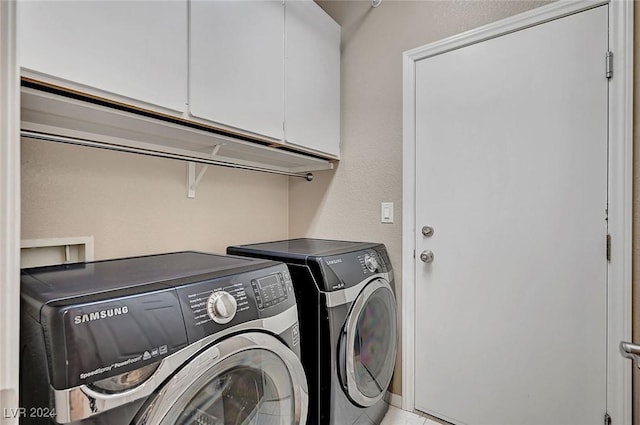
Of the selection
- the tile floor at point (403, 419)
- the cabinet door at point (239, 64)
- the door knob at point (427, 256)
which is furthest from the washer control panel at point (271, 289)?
the tile floor at point (403, 419)

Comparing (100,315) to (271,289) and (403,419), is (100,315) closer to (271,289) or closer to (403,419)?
(271,289)

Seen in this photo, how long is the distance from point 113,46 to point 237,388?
3.77 ft

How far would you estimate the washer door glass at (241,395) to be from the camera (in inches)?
33.8

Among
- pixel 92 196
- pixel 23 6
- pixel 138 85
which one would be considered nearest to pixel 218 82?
pixel 138 85

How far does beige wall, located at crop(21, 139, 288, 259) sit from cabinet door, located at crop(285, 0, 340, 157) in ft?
1.65

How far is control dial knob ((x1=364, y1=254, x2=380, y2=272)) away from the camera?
168 centimetres

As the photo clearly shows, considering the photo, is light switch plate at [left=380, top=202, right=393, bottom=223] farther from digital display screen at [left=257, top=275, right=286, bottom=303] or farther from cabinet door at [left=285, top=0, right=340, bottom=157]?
digital display screen at [left=257, top=275, right=286, bottom=303]

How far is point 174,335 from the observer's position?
0.79 m

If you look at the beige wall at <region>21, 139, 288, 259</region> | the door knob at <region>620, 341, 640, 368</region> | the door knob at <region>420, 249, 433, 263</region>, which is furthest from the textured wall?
the door knob at <region>620, 341, 640, 368</region>

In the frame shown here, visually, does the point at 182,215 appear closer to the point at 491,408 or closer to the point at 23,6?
the point at 23,6

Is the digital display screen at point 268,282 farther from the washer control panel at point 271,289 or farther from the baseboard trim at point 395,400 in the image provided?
the baseboard trim at point 395,400

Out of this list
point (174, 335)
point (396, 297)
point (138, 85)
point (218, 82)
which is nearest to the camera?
point (174, 335)

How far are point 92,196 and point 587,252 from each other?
215 cm

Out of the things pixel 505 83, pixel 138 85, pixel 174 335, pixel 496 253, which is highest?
pixel 505 83
